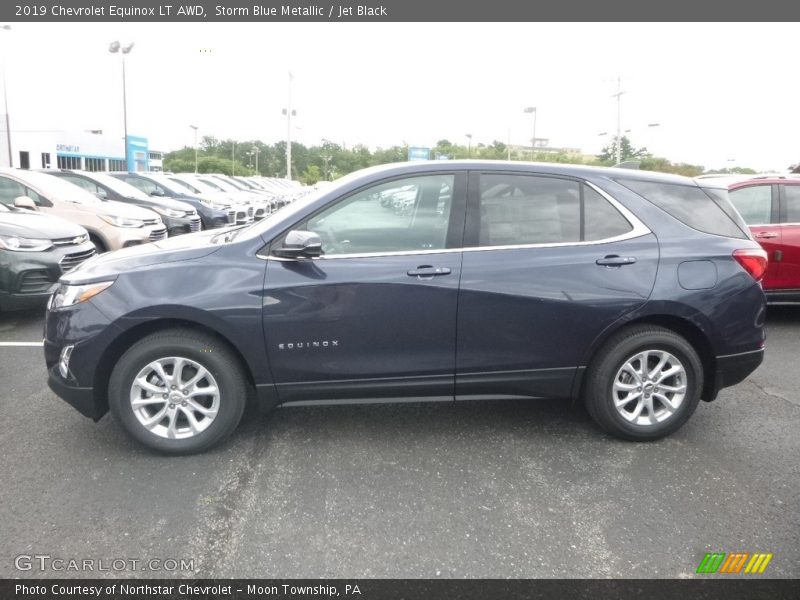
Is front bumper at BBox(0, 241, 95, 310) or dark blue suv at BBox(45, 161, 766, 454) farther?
front bumper at BBox(0, 241, 95, 310)

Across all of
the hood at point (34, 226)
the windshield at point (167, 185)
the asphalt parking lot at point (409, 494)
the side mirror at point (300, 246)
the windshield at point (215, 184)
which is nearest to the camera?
the asphalt parking lot at point (409, 494)

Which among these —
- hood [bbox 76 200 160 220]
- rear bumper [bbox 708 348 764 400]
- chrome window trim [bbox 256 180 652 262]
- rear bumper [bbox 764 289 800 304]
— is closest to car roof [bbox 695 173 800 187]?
rear bumper [bbox 764 289 800 304]

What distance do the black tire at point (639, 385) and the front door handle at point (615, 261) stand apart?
407 millimetres

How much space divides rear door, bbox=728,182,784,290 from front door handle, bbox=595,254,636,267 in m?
3.88

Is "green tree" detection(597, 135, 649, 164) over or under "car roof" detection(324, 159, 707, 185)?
over

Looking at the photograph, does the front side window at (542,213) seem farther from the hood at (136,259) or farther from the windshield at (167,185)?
the windshield at (167,185)

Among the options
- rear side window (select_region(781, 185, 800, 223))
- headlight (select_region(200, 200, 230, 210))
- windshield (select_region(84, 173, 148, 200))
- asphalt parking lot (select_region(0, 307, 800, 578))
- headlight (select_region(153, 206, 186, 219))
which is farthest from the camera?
headlight (select_region(200, 200, 230, 210))

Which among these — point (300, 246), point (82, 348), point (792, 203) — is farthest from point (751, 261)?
point (82, 348)

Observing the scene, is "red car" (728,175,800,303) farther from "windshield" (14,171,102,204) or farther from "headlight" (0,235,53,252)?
"windshield" (14,171,102,204)

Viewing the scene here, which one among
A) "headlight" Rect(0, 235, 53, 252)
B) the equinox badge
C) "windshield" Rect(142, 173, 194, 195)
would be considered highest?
"windshield" Rect(142, 173, 194, 195)

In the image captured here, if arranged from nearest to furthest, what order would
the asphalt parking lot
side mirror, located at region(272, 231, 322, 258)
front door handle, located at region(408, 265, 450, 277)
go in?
the asphalt parking lot
side mirror, located at region(272, 231, 322, 258)
front door handle, located at region(408, 265, 450, 277)

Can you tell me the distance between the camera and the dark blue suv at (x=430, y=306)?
140 inches

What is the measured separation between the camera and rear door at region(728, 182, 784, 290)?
6727 mm

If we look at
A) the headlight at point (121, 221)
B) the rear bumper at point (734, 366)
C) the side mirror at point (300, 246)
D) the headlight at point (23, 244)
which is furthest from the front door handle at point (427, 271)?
the headlight at point (121, 221)
